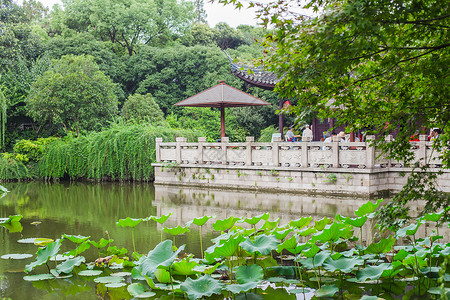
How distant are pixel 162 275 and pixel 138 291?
0.79 ft

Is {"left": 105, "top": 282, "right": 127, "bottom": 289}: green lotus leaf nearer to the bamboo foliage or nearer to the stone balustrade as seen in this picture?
the stone balustrade

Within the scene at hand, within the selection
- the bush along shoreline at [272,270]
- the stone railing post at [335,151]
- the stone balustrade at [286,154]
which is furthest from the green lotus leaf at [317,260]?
the stone railing post at [335,151]

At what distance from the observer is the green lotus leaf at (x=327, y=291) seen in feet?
12.6

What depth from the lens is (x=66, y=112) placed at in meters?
19.3

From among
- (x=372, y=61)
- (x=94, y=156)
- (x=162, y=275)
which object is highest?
(x=372, y=61)

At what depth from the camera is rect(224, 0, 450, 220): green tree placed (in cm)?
320

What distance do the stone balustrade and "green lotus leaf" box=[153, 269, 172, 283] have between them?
25.1ft

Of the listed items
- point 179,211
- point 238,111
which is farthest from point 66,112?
point 179,211

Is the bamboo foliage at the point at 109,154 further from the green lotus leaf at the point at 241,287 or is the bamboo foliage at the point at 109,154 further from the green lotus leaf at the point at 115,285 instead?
the green lotus leaf at the point at 241,287

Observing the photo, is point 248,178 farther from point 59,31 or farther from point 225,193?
point 59,31

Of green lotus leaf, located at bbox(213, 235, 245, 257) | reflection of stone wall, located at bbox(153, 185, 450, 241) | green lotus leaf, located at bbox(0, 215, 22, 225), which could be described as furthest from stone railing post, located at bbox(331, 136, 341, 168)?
green lotus leaf, located at bbox(213, 235, 245, 257)

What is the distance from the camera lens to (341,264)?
13.0 ft

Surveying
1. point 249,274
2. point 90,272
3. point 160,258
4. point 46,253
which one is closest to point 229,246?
point 249,274

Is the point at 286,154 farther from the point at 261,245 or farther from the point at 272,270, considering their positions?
the point at 261,245
